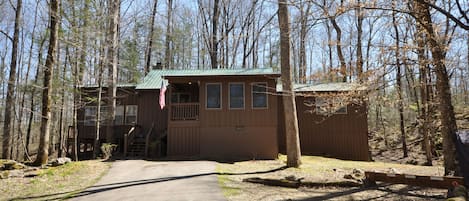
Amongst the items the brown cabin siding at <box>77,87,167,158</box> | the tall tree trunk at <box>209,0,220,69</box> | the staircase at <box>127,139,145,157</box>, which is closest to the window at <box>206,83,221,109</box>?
the brown cabin siding at <box>77,87,167,158</box>

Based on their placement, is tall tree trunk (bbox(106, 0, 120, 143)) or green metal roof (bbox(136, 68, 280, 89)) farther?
tall tree trunk (bbox(106, 0, 120, 143))

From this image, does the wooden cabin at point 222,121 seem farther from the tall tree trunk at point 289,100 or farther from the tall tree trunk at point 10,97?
the tall tree trunk at point 10,97

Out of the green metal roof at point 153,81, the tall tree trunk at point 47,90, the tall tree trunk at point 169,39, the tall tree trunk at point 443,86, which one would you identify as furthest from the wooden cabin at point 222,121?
the tall tree trunk at point 169,39

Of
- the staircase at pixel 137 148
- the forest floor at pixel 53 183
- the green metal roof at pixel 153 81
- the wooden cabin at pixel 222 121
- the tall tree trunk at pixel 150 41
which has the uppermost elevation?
the tall tree trunk at pixel 150 41

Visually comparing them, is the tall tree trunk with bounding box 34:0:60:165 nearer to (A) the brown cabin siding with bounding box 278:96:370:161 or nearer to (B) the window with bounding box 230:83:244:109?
(B) the window with bounding box 230:83:244:109

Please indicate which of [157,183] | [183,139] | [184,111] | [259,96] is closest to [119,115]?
[184,111]

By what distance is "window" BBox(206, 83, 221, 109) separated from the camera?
1475cm

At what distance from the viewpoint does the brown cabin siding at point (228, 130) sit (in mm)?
14383

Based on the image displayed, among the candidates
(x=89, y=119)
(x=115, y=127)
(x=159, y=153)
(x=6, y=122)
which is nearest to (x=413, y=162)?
(x=159, y=153)

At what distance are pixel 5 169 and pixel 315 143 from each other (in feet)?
46.9

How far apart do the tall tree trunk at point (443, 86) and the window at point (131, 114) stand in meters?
14.8

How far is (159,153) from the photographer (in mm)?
15312

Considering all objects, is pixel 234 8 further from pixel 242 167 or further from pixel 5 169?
pixel 5 169

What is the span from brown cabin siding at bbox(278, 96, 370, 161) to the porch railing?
520 centimetres
